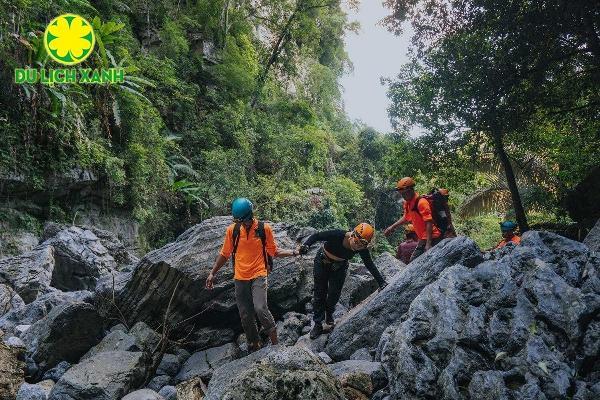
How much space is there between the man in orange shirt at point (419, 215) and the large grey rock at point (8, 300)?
7129 millimetres

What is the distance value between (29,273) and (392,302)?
25.9 feet

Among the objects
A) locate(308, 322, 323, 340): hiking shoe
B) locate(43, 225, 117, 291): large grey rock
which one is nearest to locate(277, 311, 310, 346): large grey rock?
locate(308, 322, 323, 340): hiking shoe

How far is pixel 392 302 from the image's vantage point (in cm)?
652

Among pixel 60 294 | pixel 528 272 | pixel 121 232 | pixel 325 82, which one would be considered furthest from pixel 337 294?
pixel 325 82

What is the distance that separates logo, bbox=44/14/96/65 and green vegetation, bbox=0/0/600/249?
30cm

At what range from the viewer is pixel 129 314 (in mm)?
8156

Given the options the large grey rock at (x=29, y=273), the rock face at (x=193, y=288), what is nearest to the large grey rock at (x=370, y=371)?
the rock face at (x=193, y=288)

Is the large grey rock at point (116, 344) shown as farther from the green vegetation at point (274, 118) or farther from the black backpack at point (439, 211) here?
the green vegetation at point (274, 118)

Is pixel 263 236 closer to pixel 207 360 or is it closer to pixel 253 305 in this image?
pixel 253 305

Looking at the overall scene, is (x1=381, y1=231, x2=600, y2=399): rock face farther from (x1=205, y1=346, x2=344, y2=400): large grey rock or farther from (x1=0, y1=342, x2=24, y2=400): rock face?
(x1=0, y1=342, x2=24, y2=400): rock face

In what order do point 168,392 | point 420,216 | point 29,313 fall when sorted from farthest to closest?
point 420,216 < point 29,313 < point 168,392

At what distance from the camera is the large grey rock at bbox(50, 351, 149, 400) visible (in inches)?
213

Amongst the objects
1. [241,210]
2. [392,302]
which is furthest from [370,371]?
[241,210]

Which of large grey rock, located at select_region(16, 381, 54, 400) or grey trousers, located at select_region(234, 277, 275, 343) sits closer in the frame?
large grey rock, located at select_region(16, 381, 54, 400)
